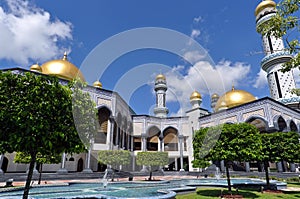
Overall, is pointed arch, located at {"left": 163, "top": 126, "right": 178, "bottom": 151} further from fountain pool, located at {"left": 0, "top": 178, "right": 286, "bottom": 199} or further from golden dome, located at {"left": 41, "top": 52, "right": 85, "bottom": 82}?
fountain pool, located at {"left": 0, "top": 178, "right": 286, "bottom": 199}

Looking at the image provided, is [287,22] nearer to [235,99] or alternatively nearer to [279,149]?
[279,149]

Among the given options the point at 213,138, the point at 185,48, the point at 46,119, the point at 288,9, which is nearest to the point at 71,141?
the point at 46,119

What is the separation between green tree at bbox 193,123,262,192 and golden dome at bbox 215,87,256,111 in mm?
23609

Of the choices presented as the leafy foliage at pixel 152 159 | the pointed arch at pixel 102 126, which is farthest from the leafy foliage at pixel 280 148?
the pointed arch at pixel 102 126

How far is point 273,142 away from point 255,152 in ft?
12.5

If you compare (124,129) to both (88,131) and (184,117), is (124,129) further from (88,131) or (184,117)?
(88,131)

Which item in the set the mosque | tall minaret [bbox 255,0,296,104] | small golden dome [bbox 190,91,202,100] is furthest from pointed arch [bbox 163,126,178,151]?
tall minaret [bbox 255,0,296,104]

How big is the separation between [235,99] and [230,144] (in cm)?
2583

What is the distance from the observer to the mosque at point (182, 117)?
25906mm

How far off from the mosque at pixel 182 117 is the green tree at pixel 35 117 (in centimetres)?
1799

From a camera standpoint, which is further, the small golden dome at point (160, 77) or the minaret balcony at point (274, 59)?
the small golden dome at point (160, 77)

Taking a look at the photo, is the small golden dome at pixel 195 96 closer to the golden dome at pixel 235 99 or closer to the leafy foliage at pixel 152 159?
the golden dome at pixel 235 99

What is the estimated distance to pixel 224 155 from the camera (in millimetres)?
10281

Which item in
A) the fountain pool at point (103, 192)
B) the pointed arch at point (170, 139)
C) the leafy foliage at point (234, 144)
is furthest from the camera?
the pointed arch at point (170, 139)
